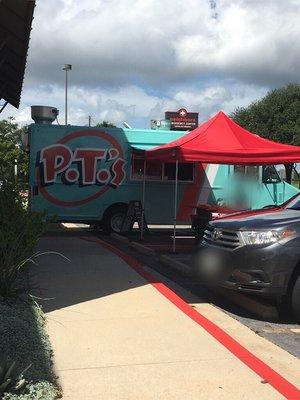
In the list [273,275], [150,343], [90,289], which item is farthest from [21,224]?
[273,275]

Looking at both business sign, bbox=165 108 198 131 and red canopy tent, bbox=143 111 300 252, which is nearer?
red canopy tent, bbox=143 111 300 252

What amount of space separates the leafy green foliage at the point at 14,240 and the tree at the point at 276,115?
41.8 metres

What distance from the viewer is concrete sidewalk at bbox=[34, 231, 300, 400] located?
14.1 ft

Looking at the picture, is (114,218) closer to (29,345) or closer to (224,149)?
(224,149)

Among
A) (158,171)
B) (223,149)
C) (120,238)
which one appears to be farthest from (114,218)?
(223,149)

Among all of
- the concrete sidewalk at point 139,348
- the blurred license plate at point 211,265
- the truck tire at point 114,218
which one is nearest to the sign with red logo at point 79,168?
the truck tire at point 114,218

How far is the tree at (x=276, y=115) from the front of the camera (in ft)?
156

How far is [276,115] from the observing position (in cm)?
4850

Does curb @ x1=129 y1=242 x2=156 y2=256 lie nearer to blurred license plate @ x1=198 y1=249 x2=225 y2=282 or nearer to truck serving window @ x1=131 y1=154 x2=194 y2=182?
truck serving window @ x1=131 y1=154 x2=194 y2=182

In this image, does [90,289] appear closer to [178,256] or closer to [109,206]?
[178,256]

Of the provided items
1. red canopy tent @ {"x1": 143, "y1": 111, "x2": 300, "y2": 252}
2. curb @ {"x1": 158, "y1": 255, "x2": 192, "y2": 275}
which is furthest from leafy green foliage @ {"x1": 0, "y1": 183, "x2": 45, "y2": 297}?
red canopy tent @ {"x1": 143, "y1": 111, "x2": 300, "y2": 252}

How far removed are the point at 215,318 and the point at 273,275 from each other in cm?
87

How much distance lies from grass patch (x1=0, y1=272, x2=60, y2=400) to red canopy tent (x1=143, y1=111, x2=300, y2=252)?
5.95 meters

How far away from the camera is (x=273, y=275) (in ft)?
21.2
